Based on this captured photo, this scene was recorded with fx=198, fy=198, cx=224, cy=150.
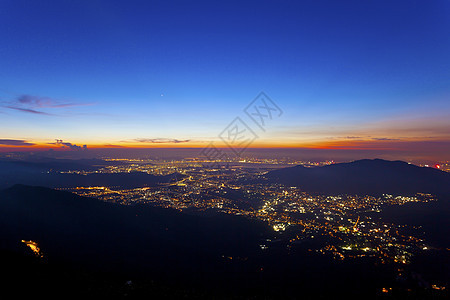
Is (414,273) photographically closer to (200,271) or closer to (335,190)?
(200,271)

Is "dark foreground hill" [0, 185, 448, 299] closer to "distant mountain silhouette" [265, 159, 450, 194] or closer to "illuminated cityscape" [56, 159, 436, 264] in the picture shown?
"illuminated cityscape" [56, 159, 436, 264]

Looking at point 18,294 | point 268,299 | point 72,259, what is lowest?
point 72,259

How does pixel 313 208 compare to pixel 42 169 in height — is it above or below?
below

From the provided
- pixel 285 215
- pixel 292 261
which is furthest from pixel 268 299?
pixel 285 215

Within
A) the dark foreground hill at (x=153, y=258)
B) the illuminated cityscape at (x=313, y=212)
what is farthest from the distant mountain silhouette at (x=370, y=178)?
the dark foreground hill at (x=153, y=258)

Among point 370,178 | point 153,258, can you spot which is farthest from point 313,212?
point 370,178

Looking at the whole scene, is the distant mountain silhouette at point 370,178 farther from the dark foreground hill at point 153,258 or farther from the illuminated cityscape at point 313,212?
the dark foreground hill at point 153,258

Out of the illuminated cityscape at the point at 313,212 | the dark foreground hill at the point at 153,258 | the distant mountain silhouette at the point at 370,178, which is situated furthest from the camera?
the distant mountain silhouette at the point at 370,178

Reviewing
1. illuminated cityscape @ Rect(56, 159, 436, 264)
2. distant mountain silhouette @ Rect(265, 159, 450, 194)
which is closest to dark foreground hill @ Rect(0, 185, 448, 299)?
illuminated cityscape @ Rect(56, 159, 436, 264)

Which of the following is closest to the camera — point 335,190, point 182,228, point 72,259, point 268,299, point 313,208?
point 268,299
